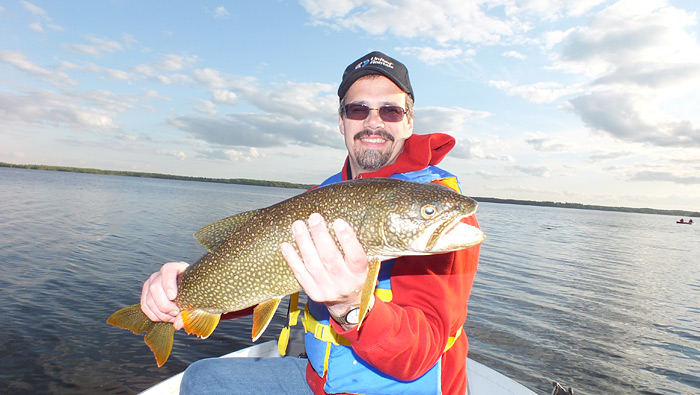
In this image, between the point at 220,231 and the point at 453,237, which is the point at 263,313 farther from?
the point at 453,237

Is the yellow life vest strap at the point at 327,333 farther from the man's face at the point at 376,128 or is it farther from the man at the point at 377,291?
the man's face at the point at 376,128

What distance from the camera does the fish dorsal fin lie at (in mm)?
3178

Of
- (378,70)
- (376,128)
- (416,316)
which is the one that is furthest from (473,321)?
(416,316)

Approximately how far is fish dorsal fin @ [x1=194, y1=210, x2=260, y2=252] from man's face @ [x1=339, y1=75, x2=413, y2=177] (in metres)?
1.49

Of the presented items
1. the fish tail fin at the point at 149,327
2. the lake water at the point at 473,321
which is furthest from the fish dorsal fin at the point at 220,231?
the lake water at the point at 473,321

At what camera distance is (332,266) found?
238 cm

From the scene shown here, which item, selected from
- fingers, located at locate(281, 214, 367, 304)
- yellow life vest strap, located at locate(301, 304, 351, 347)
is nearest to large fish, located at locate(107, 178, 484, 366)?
fingers, located at locate(281, 214, 367, 304)

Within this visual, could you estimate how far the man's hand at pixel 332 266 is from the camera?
93.1 inches

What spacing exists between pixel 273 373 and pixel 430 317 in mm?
2080

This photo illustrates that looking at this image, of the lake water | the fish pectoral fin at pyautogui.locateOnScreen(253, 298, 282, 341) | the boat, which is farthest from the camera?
the lake water

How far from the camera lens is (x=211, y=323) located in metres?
3.21

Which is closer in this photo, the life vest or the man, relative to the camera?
the man

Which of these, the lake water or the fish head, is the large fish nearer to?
the fish head

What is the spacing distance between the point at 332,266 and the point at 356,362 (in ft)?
3.77
